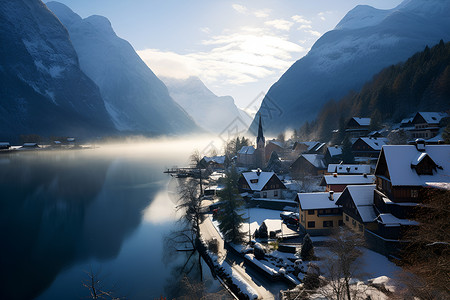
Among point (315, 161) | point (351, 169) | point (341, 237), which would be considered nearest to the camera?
point (341, 237)

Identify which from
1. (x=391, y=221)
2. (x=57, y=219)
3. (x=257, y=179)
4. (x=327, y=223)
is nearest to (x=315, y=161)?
(x=257, y=179)

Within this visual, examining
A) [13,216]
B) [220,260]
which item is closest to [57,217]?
[13,216]

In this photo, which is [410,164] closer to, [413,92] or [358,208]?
[358,208]

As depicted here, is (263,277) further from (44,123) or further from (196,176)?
(44,123)

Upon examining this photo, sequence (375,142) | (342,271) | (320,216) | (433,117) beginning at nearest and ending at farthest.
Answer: (342,271)
(320,216)
(433,117)
(375,142)

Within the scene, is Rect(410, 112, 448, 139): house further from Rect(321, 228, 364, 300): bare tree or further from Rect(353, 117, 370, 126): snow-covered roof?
Rect(321, 228, 364, 300): bare tree

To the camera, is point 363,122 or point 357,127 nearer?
point 357,127

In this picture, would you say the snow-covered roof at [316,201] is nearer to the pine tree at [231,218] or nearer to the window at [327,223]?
the window at [327,223]
